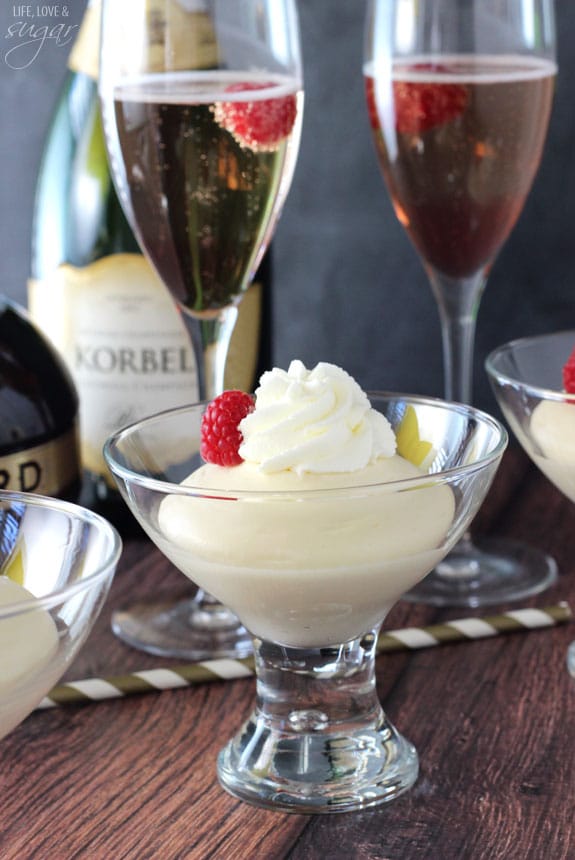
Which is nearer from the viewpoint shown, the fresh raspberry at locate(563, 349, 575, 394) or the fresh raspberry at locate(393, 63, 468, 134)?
the fresh raspberry at locate(563, 349, 575, 394)

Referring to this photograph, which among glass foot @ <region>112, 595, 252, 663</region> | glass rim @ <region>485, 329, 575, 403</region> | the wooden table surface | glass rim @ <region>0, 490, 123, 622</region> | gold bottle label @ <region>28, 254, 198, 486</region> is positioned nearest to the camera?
glass rim @ <region>0, 490, 123, 622</region>

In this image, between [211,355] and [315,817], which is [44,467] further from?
[315,817]

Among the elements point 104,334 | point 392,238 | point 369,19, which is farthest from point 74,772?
point 392,238

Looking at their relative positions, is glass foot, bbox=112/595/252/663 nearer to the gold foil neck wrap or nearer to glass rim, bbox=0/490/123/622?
glass rim, bbox=0/490/123/622

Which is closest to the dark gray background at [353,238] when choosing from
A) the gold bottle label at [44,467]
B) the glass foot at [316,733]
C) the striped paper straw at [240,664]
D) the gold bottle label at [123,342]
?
the gold bottle label at [123,342]

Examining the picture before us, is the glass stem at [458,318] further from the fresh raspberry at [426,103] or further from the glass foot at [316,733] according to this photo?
the glass foot at [316,733]

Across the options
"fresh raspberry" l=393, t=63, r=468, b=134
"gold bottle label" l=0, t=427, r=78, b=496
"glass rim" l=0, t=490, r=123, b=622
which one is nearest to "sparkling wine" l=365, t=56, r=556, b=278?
"fresh raspberry" l=393, t=63, r=468, b=134
